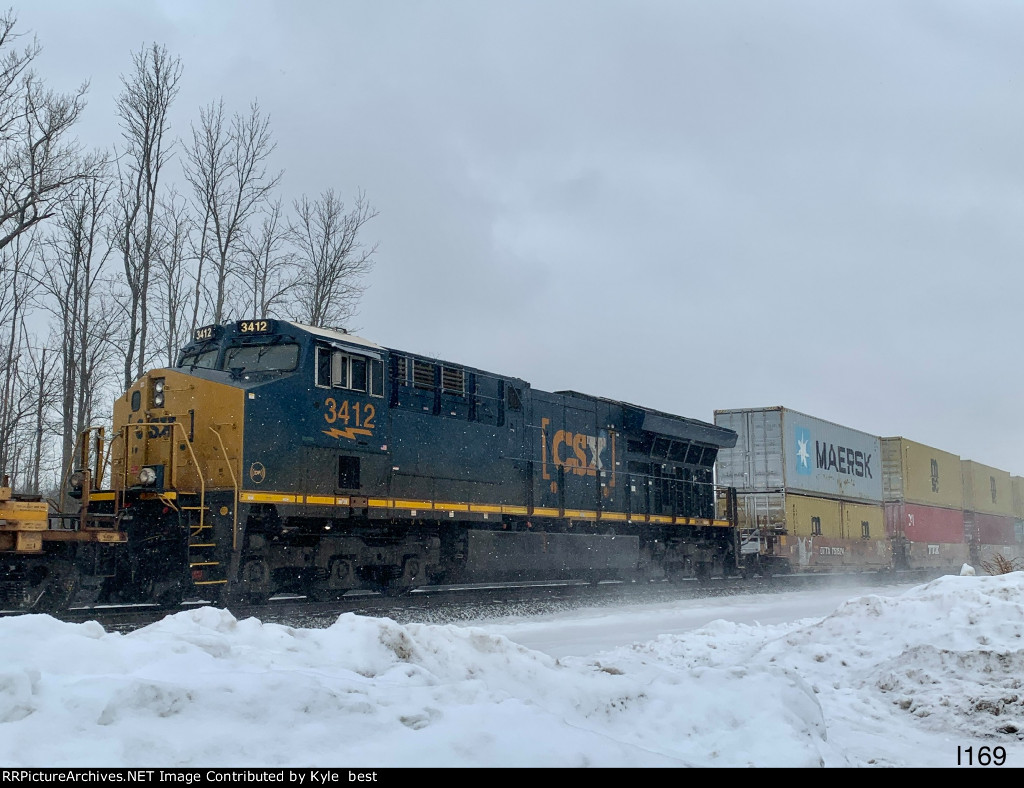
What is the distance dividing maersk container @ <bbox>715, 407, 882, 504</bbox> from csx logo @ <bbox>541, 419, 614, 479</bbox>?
272 inches

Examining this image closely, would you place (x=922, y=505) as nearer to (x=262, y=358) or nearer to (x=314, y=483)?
(x=314, y=483)

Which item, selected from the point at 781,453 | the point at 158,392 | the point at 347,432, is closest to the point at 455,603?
the point at 347,432

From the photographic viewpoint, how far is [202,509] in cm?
1088

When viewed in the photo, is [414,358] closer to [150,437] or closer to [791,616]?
[150,437]

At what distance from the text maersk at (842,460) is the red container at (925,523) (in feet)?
5.62

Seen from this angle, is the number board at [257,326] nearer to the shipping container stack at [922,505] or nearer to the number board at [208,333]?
the number board at [208,333]

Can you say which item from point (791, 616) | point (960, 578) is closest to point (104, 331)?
point (791, 616)

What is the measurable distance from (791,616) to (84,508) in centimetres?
1017

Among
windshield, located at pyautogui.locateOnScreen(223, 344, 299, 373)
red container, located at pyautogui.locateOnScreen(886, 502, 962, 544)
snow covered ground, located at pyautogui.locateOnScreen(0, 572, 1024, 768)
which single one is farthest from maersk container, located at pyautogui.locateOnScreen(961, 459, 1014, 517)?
windshield, located at pyautogui.locateOnScreen(223, 344, 299, 373)
